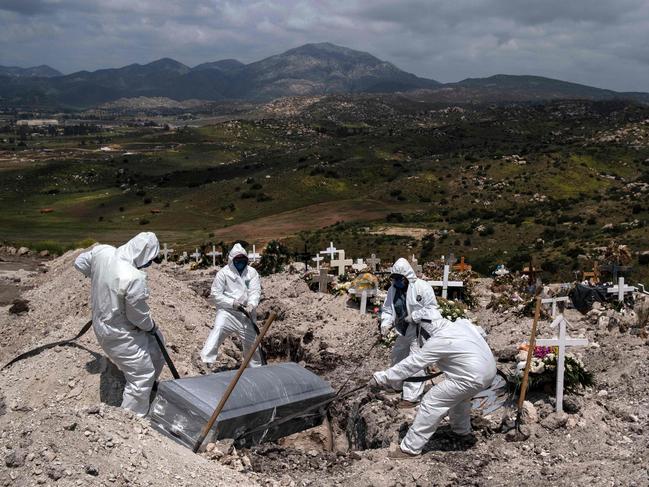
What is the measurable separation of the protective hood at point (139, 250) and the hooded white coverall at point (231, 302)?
8.99 ft

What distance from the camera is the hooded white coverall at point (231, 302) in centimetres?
1103

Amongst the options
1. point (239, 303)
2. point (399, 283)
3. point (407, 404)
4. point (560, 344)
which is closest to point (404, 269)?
point (399, 283)

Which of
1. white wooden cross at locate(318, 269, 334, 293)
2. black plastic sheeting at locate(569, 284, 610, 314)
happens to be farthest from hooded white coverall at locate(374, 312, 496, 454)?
white wooden cross at locate(318, 269, 334, 293)

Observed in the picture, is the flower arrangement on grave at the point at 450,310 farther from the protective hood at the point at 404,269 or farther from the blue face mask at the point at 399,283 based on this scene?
the protective hood at the point at 404,269

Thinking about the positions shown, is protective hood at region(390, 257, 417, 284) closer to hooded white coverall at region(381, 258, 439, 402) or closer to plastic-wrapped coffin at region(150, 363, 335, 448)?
hooded white coverall at region(381, 258, 439, 402)

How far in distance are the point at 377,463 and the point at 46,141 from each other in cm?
17291

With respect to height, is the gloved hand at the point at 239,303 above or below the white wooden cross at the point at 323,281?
above

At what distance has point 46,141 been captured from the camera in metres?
163

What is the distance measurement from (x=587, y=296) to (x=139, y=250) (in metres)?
9.65

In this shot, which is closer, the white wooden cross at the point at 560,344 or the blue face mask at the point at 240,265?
the white wooden cross at the point at 560,344

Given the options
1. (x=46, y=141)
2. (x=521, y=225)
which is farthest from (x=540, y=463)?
(x=46, y=141)

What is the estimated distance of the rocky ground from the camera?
6.39 meters

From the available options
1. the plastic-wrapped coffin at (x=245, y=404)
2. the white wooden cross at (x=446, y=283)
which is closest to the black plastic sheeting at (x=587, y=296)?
the white wooden cross at (x=446, y=283)

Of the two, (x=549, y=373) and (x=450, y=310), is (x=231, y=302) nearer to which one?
(x=450, y=310)
